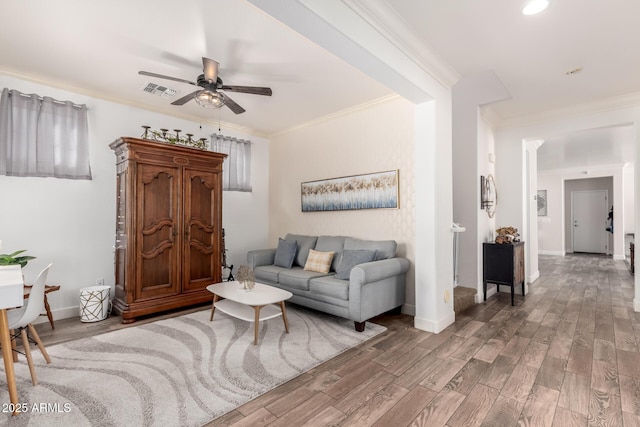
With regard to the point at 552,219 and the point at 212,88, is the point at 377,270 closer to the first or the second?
the point at 212,88

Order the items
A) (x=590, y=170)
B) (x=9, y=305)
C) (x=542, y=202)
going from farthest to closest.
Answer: (x=542, y=202) < (x=590, y=170) < (x=9, y=305)

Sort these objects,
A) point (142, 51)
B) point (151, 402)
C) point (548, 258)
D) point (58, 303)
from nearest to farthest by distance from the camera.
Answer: point (151, 402)
point (142, 51)
point (58, 303)
point (548, 258)

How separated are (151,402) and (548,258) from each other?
996 cm

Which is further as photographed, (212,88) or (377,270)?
(377,270)

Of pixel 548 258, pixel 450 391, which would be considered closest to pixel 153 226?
pixel 450 391

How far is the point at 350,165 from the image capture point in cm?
451

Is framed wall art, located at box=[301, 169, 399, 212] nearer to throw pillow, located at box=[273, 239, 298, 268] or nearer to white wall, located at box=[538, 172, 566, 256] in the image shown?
throw pillow, located at box=[273, 239, 298, 268]

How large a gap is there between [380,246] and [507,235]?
2.04 m

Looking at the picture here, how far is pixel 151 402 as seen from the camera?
77.0 inches

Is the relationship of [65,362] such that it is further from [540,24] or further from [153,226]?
[540,24]

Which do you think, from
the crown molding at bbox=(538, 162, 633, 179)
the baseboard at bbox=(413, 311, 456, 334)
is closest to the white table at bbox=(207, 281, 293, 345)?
the baseboard at bbox=(413, 311, 456, 334)

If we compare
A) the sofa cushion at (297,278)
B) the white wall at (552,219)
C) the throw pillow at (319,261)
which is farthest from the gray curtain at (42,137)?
the white wall at (552,219)

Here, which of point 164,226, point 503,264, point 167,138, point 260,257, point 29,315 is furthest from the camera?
point 260,257

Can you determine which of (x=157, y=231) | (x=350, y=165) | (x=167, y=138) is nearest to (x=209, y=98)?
(x=167, y=138)
